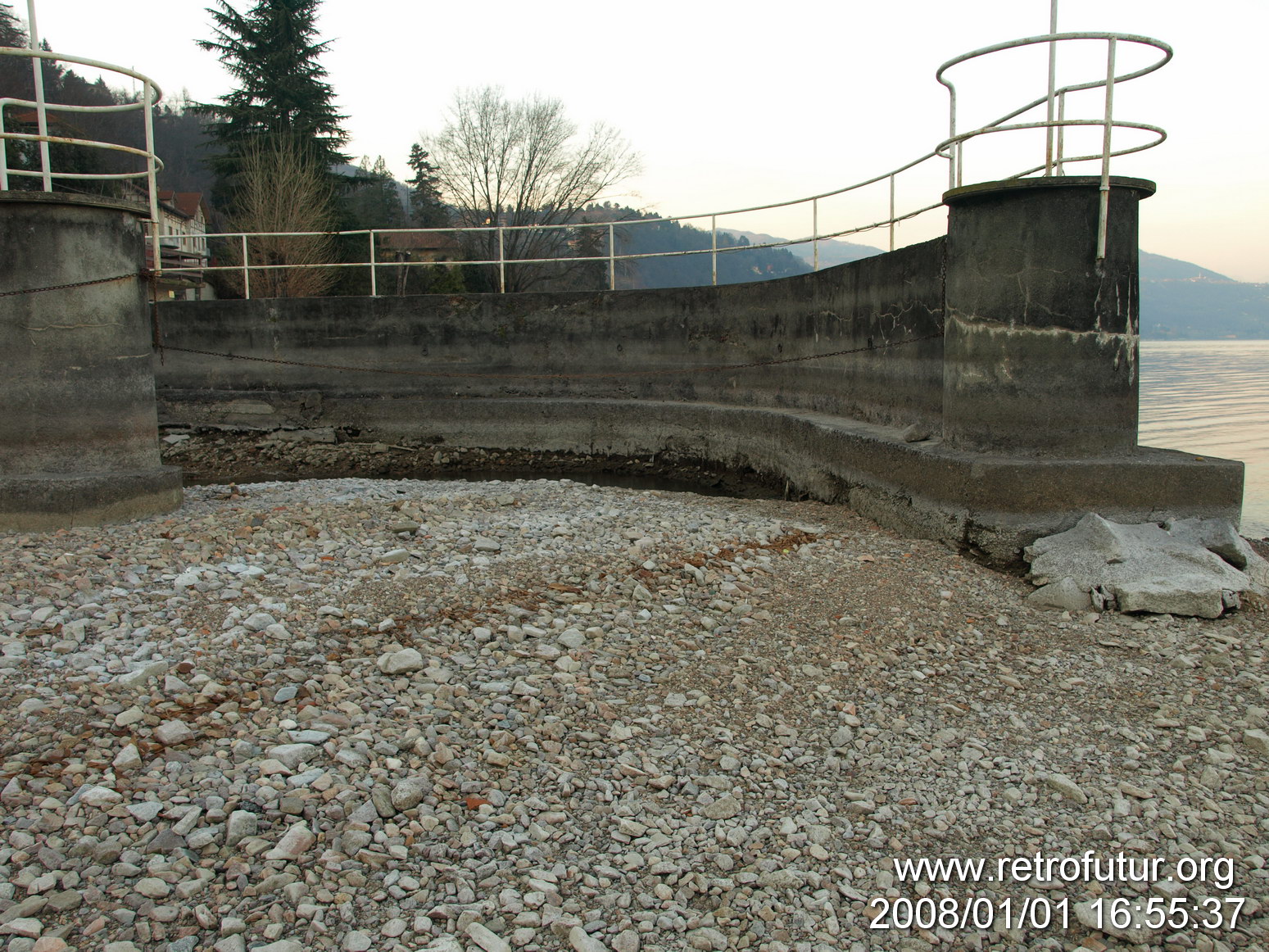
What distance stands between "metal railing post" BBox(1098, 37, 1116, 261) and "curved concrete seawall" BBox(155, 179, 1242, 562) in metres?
0.07

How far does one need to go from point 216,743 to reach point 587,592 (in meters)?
2.29

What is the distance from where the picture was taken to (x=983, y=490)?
5.93m

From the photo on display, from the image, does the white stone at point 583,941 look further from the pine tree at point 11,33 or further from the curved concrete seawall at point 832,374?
the pine tree at point 11,33

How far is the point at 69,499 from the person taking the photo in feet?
20.8

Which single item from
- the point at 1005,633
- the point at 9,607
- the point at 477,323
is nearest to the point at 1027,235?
the point at 1005,633

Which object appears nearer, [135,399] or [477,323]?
[135,399]

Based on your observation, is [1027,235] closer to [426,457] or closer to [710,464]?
[710,464]

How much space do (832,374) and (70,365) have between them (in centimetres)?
714

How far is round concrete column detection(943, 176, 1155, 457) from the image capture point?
5852mm

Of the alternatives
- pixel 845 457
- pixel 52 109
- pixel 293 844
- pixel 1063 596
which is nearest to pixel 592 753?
pixel 293 844

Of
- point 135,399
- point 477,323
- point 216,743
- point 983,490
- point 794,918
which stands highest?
point 477,323

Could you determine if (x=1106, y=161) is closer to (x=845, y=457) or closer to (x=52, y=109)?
(x=845, y=457)

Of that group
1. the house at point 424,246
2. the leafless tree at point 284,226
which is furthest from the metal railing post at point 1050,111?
the house at point 424,246

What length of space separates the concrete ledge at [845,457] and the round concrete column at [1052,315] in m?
0.22
